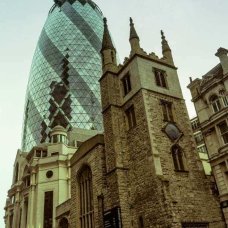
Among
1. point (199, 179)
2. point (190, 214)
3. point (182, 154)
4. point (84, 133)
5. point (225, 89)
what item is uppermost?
point (84, 133)

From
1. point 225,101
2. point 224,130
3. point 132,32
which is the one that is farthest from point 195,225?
point 132,32

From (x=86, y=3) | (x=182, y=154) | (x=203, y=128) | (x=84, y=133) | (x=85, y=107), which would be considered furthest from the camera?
(x=86, y=3)

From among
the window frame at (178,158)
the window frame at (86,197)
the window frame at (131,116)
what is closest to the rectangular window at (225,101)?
the window frame at (178,158)

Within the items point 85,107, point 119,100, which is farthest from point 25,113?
point 119,100

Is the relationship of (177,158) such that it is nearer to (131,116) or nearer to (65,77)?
(131,116)

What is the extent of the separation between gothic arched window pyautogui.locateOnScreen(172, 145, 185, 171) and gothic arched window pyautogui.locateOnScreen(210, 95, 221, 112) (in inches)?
173

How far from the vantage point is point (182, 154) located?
21.2m

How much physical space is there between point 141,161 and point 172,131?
10.7 ft

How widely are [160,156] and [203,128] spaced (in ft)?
17.6

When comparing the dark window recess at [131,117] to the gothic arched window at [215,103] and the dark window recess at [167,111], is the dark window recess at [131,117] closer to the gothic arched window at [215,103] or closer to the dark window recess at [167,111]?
the dark window recess at [167,111]

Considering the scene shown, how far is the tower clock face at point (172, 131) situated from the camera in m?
21.4

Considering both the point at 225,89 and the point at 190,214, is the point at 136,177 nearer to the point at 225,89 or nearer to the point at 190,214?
the point at 190,214

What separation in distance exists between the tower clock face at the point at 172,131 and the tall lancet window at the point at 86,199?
22.3 ft

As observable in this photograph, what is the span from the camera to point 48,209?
38375 millimetres
